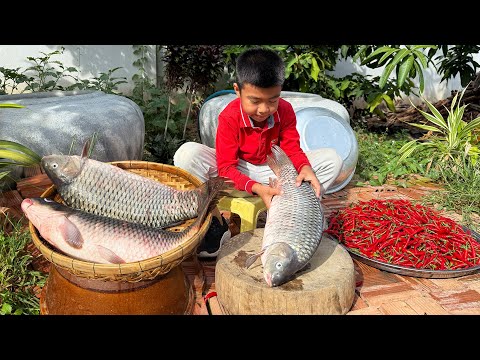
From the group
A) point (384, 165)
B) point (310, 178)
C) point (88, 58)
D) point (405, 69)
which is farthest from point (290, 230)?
point (88, 58)

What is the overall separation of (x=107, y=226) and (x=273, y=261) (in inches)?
38.6

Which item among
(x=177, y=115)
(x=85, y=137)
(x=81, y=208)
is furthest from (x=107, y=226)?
(x=177, y=115)

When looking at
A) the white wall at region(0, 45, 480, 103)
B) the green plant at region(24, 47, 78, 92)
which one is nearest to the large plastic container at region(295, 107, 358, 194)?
the green plant at region(24, 47, 78, 92)

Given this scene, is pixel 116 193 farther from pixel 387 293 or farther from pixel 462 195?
pixel 462 195

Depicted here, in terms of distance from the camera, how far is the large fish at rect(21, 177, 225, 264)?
2.34 metres

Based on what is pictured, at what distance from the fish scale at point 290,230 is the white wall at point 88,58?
16.9ft

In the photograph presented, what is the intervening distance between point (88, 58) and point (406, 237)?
586cm

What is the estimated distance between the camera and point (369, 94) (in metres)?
6.93

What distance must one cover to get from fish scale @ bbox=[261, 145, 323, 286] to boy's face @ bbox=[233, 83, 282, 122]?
44cm

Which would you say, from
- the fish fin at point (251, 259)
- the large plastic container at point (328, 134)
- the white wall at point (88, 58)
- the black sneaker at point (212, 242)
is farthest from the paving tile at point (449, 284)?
the white wall at point (88, 58)

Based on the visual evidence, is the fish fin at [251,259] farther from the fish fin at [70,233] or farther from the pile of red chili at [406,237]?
the pile of red chili at [406,237]

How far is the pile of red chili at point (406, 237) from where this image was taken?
3.19m

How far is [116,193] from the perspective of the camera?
2773 millimetres

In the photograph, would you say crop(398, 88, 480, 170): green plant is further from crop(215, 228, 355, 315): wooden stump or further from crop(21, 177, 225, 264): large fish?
crop(21, 177, 225, 264): large fish
